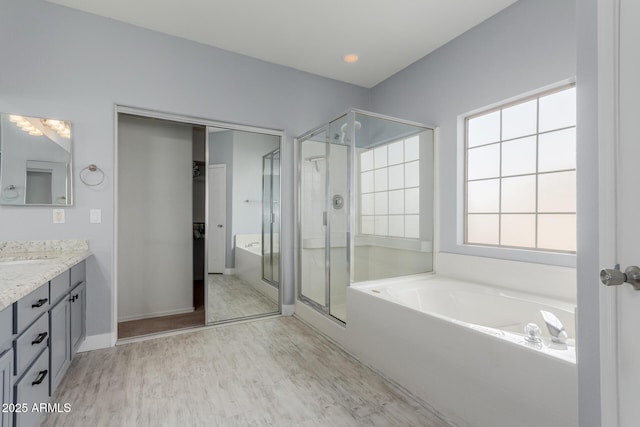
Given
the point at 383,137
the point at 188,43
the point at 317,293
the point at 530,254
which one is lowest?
the point at 317,293

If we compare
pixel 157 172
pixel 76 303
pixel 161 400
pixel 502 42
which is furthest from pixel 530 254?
pixel 157 172

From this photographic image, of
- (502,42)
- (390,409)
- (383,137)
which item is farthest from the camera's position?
(383,137)

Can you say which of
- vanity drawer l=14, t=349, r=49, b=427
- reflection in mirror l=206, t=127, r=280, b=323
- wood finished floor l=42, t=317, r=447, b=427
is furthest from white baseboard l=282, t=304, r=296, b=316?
vanity drawer l=14, t=349, r=49, b=427

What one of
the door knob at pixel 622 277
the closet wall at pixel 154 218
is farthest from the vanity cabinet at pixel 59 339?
the door knob at pixel 622 277

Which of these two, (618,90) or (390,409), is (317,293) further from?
(618,90)

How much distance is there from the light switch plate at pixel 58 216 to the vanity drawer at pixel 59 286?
68 cm

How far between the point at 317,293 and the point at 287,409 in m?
1.40

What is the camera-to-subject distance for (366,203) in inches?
108

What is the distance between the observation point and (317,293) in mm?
3098

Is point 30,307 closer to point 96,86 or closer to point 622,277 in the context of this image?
point 96,86

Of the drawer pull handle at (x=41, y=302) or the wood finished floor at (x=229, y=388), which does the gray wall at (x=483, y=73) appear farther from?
the drawer pull handle at (x=41, y=302)

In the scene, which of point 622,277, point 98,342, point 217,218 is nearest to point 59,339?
point 98,342

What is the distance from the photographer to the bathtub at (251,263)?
3463 millimetres

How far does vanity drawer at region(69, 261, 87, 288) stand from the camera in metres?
2.08
